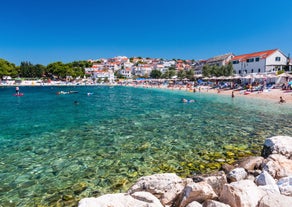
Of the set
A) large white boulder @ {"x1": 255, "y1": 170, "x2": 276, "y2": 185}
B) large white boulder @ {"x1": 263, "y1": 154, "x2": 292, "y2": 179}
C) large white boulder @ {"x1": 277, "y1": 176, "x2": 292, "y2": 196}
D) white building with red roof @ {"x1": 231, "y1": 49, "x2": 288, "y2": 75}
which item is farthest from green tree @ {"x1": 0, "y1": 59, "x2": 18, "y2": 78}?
large white boulder @ {"x1": 277, "y1": 176, "x2": 292, "y2": 196}

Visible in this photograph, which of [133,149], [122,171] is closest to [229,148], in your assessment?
[133,149]

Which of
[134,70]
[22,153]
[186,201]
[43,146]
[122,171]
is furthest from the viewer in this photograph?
[134,70]

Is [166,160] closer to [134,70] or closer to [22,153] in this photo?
[22,153]

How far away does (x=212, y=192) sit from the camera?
4902 mm

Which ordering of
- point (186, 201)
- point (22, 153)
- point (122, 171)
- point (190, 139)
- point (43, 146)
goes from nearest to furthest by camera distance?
point (186, 201), point (122, 171), point (22, 153), point (43, 146), point (190, 139)

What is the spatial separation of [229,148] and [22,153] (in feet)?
33.5

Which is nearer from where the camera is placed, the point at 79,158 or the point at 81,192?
the point at 81,192

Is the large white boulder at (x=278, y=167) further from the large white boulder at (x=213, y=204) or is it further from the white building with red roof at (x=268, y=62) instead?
the white building with red roof at (x=268, y=62)

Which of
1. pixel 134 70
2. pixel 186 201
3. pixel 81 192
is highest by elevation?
pixel 134 70

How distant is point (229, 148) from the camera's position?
1052 centimetres

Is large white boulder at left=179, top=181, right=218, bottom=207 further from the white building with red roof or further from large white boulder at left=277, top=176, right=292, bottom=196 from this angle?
the white building with red roof

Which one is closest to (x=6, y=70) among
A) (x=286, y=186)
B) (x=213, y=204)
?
(x=213, y=204)

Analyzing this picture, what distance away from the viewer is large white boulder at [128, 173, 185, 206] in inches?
212

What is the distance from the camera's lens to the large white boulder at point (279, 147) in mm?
7938
